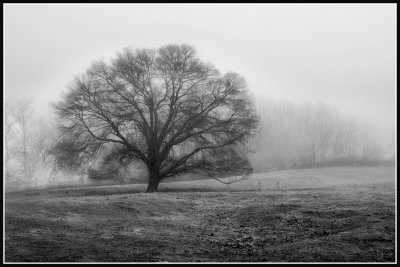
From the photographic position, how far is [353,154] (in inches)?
2554

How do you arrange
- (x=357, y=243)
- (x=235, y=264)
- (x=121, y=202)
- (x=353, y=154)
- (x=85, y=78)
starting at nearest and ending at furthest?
(x=235, y=264) → (x=357, y=243) → (x=121, y=202) → (x=85, y=78) → (x=353, y=154)

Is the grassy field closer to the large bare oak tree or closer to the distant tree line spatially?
the large bare oak tree

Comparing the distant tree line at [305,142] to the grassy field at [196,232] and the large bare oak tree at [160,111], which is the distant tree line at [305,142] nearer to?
the large bare oak tree at [160,111]

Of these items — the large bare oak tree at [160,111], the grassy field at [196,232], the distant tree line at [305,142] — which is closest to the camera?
the grassy field at [196,232]

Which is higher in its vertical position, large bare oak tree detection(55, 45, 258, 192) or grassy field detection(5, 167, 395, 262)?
large bare oak tree detection(55, 45, 258, 192)

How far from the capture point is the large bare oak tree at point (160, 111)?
31219 millimetres

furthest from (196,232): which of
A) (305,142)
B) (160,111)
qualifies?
(305,142)

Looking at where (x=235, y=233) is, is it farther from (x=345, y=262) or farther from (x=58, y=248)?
(x=58, y=248)

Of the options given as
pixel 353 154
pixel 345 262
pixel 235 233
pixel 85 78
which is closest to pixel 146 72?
pixel 85 78

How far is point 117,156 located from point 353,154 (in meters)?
46.3

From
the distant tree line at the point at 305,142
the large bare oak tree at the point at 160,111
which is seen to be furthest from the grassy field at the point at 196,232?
the distant tree line at the point at 305,142

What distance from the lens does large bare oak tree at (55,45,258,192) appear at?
31.2 metres

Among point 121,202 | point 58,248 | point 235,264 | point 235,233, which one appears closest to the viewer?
point 235,264

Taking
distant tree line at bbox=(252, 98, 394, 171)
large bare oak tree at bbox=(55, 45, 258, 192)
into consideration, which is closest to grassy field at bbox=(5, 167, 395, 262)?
large bare oak tree at bbox=(55, 45, 258, 192)
